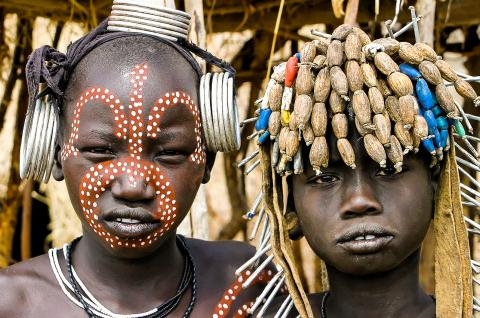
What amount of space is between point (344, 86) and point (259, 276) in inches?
36.0

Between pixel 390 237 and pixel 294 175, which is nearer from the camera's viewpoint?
pixel 390 237

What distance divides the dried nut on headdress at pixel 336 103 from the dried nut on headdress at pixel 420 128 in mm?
206

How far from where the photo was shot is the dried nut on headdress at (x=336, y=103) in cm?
278

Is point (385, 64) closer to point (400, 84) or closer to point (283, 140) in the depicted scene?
point (400, 84)

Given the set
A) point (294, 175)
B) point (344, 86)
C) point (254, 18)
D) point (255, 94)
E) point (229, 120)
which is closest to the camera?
point (344, 86)

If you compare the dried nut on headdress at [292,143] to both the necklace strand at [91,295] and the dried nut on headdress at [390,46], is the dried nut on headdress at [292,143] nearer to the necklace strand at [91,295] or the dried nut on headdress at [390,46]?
the dried nut on headdress at [390,46]

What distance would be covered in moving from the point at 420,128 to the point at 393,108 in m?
0.09

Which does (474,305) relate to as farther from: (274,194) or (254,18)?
(254,18)

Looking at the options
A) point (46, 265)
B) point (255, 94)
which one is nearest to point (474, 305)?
point (46, 265)

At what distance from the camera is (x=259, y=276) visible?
134 inches

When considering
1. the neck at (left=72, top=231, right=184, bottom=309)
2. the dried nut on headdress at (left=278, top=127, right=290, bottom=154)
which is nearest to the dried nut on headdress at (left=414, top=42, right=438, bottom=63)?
the dried nut on headdress at (left=278, top=127, right=290, bottom=154)

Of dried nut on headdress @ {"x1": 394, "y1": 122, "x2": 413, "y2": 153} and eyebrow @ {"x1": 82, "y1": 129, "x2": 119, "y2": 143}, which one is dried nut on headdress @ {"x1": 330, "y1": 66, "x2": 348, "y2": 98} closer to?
dried nut on headdress @ {"x1": 394, "y1": 122, "x2": 413, "y2": 153}

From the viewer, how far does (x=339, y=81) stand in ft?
9.04

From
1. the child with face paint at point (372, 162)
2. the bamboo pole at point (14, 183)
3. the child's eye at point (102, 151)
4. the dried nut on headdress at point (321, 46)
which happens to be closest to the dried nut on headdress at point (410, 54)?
the child with face paint at point (372, 162)
